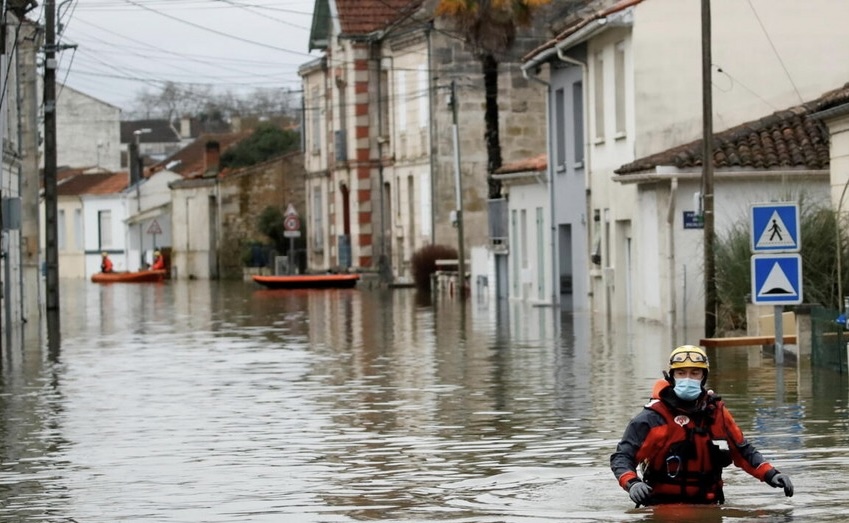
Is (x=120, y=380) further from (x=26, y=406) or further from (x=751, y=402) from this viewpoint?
(x=751, y=402)

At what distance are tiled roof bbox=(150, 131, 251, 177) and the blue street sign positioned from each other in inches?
3128

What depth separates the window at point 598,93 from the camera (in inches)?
1606

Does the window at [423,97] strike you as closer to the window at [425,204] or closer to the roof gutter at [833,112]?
the window at [425,204]

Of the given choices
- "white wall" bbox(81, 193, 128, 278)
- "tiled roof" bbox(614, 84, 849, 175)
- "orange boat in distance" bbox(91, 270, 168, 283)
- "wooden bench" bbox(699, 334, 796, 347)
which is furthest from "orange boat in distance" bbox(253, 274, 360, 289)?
"wooden bench" bbox(699, 334, 796, 347)

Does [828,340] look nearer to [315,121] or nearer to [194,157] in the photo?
[315,121]

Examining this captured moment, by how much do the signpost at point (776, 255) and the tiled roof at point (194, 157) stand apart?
79388 millimetres

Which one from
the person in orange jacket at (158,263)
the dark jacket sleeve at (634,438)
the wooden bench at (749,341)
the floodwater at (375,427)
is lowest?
the floodwater at (375,427)

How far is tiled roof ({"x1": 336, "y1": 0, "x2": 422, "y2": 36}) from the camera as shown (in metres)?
72.2

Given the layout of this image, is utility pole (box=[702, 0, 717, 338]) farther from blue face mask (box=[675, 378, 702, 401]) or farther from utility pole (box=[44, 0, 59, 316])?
utility pole (box=[44, 0, 59, 316])

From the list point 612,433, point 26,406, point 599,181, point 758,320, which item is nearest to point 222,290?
point 599,181

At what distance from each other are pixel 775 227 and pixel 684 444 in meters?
12.2

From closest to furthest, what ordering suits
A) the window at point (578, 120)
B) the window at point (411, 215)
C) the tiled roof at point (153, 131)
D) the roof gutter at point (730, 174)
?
the roof gutter at point (730, 174) → the window at point (578, 120) → the window at point (411, 215) → the tiled roof at point (153, 131)

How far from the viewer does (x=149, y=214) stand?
344 feet

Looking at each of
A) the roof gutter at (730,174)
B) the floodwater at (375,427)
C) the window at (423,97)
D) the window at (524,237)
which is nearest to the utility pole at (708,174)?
the floodwater at (375,427)
